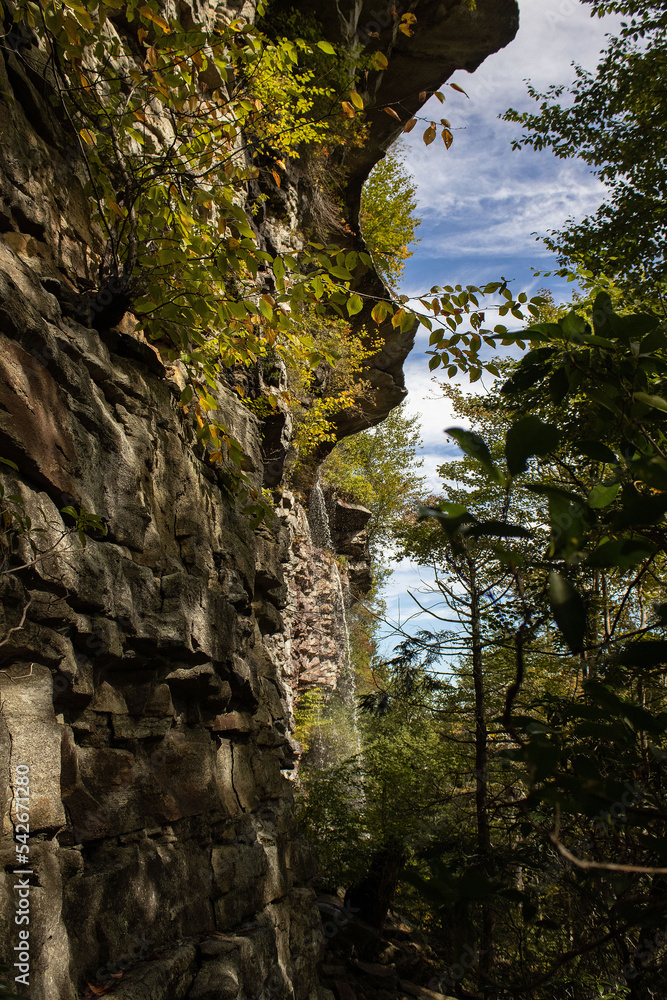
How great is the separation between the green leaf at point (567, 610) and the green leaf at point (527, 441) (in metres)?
0.16

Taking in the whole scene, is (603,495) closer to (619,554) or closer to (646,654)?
(619,554)

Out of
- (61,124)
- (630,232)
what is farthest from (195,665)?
(630,232)

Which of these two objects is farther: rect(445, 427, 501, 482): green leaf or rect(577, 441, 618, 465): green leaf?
rect(577, 441, 618, 465): green leaf

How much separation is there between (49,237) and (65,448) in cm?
132

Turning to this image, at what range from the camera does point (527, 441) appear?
2.49 ft

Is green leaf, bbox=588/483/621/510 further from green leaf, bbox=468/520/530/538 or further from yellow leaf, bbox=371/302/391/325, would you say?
yellow leaf, bbox=371/302/391/325

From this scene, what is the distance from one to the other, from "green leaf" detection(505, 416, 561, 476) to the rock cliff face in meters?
2.00

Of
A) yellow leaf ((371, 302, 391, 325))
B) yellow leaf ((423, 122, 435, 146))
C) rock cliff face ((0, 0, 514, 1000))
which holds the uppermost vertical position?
yellow leaf ((423, 122, 435, 146))

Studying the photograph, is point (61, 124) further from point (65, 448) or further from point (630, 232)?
point (630, 232)

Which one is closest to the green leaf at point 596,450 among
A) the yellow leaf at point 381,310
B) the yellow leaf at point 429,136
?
the yellow leaf at point 381,310

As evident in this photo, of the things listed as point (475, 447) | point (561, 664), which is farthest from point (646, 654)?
point (561, 664)

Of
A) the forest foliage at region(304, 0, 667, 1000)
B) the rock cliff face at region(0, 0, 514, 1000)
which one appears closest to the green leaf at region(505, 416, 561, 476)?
the forest foliage at region(304, 0, 667, 1000)

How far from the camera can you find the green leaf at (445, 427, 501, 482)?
0.77m

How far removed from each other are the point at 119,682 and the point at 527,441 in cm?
280
